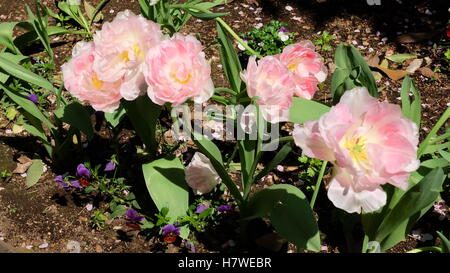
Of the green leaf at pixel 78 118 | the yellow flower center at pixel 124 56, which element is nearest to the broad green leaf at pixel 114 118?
the green leaf at pixel 78 118

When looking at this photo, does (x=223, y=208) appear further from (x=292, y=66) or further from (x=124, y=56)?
(x=124, y=56)

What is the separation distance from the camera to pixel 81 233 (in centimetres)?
178

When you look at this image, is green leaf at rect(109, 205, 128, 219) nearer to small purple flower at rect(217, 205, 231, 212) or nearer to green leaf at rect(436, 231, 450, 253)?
small purple flower at rect(217, 205, 231, 212)

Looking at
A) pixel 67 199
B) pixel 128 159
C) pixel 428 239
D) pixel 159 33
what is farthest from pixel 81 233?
pixel 428 239

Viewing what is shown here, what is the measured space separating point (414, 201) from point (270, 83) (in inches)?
18.4

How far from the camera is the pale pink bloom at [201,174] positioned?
167cm

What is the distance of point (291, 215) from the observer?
149 cm

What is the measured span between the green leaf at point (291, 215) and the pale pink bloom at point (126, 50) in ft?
1.54

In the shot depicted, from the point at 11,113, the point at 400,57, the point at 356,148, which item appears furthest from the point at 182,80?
the point at 400,57

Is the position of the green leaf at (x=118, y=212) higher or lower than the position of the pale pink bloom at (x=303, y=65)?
lower

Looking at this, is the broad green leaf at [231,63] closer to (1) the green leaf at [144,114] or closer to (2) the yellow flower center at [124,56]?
(1) the green leaf at [144,114]

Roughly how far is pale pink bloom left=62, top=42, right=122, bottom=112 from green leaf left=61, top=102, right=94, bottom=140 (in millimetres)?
378

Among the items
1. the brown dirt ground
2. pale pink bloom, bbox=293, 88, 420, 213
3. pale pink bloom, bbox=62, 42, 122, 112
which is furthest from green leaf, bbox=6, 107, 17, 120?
pale pink bloom, bbox=293, 88, 420, 213

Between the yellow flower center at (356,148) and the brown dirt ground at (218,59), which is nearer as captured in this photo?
the yellow flower center at (356,148)
